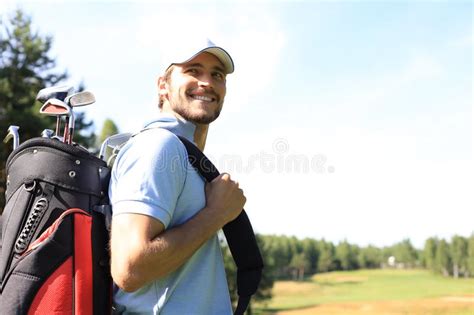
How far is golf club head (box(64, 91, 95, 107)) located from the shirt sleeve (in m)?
0.60

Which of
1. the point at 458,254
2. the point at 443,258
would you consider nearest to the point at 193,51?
the point at 458,254

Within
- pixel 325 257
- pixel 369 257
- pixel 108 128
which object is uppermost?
pixel 108 128

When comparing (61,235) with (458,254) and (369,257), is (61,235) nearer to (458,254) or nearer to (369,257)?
(458,254)

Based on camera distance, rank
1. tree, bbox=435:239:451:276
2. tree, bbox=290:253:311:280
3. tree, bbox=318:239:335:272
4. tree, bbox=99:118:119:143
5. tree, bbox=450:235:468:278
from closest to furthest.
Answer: tree, bbox=99:118:119:143 → tree, bbox=450:235:468:278 → tree, bbox=435:239:451:276 → tree, bbox=290:253:311:280 → tree, bbox=318:239:335:272

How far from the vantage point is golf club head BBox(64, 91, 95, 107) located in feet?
8.72

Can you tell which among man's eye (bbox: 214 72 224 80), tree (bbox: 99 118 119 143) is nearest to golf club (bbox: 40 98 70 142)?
man's eye (bbox: 214 72 224 80)

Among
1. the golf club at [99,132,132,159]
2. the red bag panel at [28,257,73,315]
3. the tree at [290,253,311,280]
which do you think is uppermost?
the golf club at [99,132,132,159]

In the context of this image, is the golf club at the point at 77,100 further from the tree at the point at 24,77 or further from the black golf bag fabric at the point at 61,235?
the tree at the point at 24,77

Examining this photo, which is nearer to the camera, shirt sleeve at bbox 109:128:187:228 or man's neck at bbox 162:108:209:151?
shirt sleeve at bbox 109:128:187:228

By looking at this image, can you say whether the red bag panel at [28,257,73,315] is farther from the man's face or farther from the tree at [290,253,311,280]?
the tree at [290,253,311,280]

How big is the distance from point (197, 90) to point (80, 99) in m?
0.63

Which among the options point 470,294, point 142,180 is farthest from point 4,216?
point 470,294

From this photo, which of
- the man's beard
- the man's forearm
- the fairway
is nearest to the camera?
the man's forearm

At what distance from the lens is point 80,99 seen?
2.71m
